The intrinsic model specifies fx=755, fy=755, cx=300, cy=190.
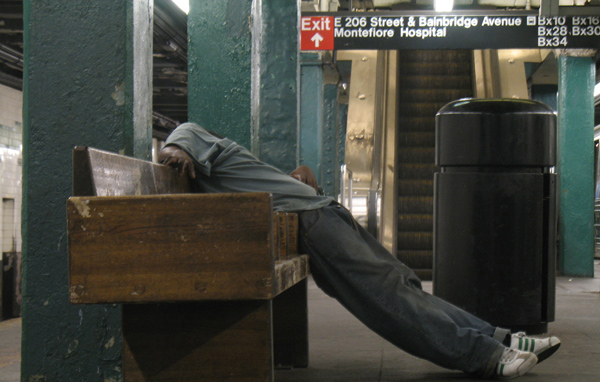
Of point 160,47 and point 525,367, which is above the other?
Result: point 160,47

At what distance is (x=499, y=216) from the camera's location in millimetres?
4160

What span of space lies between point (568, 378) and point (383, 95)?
336 inches

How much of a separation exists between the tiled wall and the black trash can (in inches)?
358

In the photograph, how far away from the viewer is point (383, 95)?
11.3 meters

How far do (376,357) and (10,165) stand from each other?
9915 millimetres

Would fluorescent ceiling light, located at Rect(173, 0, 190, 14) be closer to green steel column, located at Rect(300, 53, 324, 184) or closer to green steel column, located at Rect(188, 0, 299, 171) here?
green steel column, located at Rect(300, 53, 324, 184)

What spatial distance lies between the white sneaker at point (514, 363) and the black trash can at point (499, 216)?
3.64 feet

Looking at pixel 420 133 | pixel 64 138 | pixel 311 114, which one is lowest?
pixel 64 138

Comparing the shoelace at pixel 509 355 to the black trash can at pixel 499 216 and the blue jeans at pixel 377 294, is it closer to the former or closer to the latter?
the blue jeans at pixel 377 294

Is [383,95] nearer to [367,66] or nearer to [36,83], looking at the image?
[367,66]

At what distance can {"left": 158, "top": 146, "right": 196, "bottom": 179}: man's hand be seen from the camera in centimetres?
280

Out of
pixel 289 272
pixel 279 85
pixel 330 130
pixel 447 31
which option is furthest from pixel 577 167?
pixel 289 272

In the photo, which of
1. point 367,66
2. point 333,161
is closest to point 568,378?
point 367,66

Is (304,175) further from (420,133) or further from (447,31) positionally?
(420,133)
